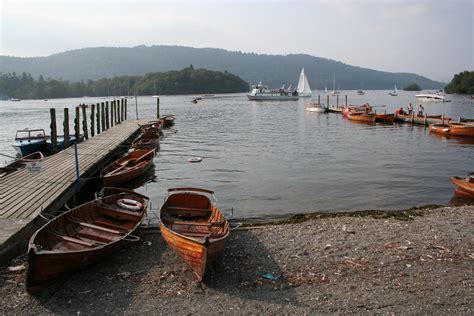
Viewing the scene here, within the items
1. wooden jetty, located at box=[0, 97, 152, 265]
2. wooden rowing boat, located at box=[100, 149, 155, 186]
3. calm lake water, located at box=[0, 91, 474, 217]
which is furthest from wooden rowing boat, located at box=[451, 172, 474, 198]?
wooden jetty, located at box=[0, 97, 152, 265]

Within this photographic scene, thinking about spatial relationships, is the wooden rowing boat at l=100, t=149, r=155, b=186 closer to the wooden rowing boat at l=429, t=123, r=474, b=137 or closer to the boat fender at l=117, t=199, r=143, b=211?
the boat fender at l=117, t=199, r=143, b=211

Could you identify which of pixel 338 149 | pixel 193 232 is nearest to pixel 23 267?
pixel 193 232

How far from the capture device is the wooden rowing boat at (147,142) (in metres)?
28.3

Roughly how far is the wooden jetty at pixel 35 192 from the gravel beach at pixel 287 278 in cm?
67

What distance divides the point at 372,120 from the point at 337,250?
4623cm

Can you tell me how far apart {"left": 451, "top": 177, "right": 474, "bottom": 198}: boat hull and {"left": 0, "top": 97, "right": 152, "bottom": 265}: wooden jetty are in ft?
52.8

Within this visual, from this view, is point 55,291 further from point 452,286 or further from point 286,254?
point 452,286

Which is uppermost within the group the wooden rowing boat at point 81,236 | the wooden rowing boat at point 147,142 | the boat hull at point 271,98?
the boat hull at point 271,98

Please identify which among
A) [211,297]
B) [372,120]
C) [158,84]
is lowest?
[211,297]

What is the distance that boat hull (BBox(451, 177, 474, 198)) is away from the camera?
17.1 m

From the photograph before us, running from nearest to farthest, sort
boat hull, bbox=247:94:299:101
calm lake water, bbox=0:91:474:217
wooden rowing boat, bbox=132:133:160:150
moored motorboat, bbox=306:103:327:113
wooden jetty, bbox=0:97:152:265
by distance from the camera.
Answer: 1. wooden jetty, bbox=0:97:152:265
2. calm lake water, bbox=0:91:474:217
3. wooden rowing boat, bbox=132:133:160:150
4. moored motorboat, bbox=306:103:327:113
5. boat hull, bbox=247:94:299:101

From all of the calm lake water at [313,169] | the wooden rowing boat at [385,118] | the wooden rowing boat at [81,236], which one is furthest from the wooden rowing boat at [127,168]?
the wooden rowing boat at [385,118]

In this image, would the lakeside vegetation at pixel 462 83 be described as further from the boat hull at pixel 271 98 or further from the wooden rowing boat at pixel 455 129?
the wooden rowing boat at pixel 455 129

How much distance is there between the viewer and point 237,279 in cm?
894
